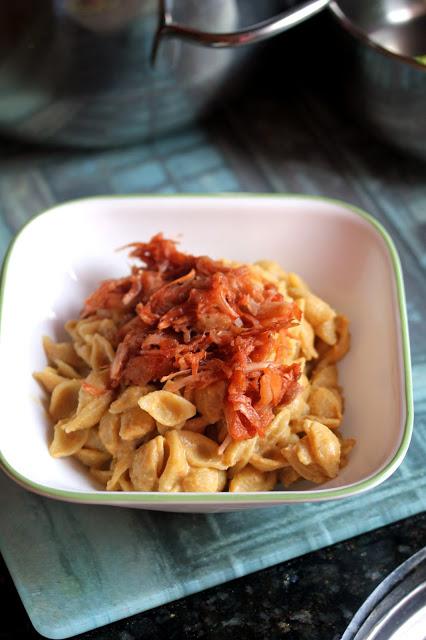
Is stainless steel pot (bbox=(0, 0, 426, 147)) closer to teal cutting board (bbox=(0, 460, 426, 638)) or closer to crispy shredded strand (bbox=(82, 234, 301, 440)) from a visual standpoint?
crispy shredded strand (bbox=(82, 234, 301, 440))

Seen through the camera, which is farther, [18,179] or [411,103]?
[18,179]

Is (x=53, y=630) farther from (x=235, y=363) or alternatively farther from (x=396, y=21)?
(x=396, y=21)

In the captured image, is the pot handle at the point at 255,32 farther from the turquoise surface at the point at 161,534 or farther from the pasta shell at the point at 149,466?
the pasta shell at the point at 149,466

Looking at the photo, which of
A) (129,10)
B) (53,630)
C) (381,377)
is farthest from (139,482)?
(129,10)

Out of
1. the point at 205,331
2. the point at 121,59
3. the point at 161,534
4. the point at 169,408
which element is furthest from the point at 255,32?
the point at 161,534

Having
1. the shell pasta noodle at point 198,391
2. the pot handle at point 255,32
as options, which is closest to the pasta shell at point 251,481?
the shell pasta noodle at point 198,391
